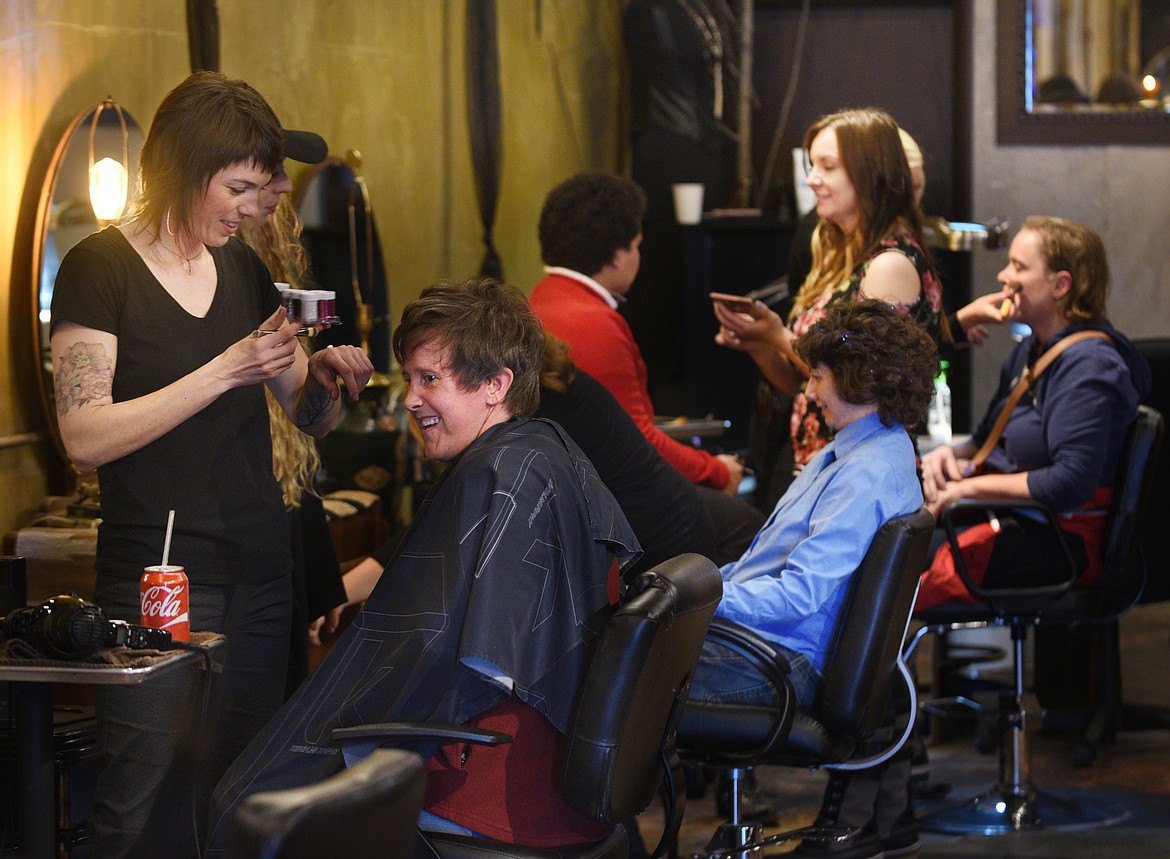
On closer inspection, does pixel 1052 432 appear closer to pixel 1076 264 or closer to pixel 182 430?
pixel 1076 264

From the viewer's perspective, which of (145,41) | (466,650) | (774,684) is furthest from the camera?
(145,41)

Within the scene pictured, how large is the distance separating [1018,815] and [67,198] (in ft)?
8.34

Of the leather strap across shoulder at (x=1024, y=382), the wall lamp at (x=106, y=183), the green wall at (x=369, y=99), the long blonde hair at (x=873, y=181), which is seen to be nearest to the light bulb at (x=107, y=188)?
the wall lamp at (x=106, y=183)

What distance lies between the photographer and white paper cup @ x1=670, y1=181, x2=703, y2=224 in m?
5.37

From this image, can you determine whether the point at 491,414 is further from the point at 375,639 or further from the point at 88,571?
the point at 88,571

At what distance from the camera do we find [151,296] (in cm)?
203

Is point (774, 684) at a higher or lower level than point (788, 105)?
lower

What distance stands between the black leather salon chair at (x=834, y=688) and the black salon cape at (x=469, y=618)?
615 millimetres

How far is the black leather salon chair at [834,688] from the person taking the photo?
2418 millimetres

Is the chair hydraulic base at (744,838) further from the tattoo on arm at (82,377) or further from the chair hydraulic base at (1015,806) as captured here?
the tattoo on arm at (82,377)

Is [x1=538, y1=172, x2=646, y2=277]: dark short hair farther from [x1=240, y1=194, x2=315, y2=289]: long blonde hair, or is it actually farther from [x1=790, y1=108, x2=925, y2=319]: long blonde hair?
[x1=240, y1=194, x2=315, y2=289]: long blonde hair

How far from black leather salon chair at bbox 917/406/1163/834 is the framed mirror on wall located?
126 inches

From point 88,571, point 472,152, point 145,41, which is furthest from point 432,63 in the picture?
point 88,571

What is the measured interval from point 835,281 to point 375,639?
5.34ft
